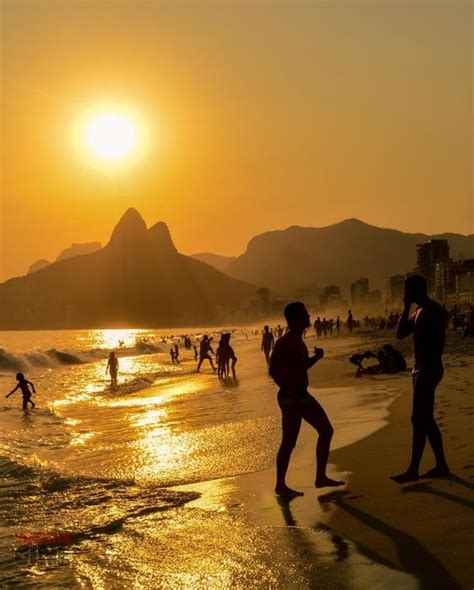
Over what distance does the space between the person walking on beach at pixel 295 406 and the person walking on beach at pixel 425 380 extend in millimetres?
701

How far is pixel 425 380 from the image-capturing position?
6.27m

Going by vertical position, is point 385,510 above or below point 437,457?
below

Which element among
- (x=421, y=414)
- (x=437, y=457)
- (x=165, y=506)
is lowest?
(x=165, y=506)

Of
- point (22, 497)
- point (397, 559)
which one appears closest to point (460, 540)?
point (397, 559)

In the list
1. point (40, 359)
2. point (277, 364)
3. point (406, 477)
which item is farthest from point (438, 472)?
point (40, 359)

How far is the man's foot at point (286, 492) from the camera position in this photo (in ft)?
20.6

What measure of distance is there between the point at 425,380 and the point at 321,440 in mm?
1133

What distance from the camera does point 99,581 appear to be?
4438 millimetres

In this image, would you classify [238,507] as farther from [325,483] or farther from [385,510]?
[385,510]

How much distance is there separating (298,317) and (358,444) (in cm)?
267

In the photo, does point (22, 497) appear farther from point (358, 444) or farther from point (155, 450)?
point (358, 444)

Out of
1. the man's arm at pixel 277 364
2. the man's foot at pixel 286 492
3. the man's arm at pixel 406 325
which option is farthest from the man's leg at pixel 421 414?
the man's arm at pixel 277 364

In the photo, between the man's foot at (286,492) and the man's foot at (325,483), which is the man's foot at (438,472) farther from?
the man's foot at (286,492)

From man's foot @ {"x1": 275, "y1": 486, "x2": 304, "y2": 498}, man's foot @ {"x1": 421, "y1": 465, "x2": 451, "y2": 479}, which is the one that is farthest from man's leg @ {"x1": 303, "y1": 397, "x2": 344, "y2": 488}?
man's foot @ {"x1": 421, "y1": 465, "x2": 451, "y2": 479}
